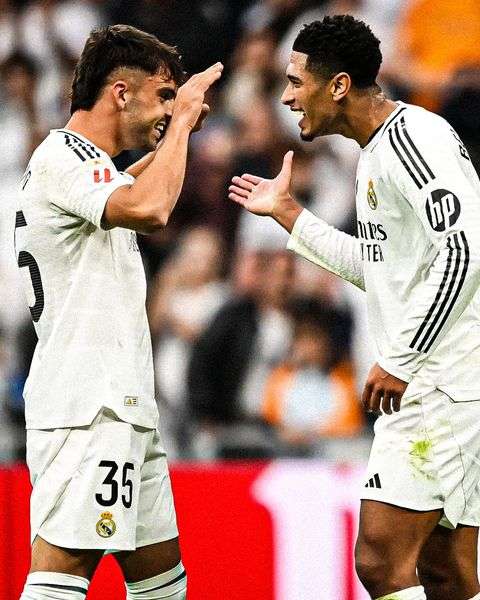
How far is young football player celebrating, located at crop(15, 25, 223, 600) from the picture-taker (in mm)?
3535

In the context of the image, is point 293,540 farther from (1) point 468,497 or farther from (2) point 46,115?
(2) point 46,115

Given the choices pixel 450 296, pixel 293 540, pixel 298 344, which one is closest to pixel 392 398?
pixel 450 296

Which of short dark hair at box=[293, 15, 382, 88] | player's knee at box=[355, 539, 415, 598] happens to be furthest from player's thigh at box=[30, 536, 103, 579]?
short dark hair at box=[293, 15, 382, 88]

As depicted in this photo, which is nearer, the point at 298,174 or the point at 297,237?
the point at 297,237

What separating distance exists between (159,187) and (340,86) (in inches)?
29.4

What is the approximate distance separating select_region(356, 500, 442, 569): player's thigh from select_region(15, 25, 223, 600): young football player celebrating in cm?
65

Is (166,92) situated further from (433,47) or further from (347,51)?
A: (433,47)

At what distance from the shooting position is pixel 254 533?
4.96 metres

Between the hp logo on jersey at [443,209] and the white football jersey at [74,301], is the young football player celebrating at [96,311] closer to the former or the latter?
the white football jersey at [74,301]

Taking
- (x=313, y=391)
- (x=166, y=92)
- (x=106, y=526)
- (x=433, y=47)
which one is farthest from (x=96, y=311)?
(x=433, y=47)

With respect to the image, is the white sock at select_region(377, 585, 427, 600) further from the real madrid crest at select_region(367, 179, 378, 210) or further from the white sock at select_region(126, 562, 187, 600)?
the real madrid crest at select_region(367, 179, 378, 210)

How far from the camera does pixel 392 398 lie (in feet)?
11.7

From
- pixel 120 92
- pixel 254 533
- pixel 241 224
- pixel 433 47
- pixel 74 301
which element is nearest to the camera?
pixel 74 301

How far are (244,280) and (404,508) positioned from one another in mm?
3856
